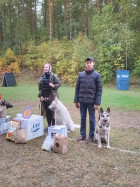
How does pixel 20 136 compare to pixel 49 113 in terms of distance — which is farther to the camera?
pixel 49 113

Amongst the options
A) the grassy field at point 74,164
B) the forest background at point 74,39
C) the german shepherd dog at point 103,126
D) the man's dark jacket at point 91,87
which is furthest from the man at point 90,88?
the forest background at point 74,39

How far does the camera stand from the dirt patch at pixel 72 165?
311cm

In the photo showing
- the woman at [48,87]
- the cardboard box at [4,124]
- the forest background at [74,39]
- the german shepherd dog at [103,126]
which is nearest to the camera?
the german shepherd dog at [103,126]

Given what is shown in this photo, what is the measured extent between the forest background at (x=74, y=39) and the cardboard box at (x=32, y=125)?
42.4 ft

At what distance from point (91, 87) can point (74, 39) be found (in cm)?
1891

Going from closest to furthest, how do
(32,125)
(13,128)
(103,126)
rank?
(103,126) → (13,128) → (32,125)

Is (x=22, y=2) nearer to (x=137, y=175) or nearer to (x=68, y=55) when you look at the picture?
(x=68, y=55)

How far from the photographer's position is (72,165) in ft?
12.0

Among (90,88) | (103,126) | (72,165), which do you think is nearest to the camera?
(72,165)

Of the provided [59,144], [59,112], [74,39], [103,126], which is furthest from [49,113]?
[74,39]

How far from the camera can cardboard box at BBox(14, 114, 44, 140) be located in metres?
4.84

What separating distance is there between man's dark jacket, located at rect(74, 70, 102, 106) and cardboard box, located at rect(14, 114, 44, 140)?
1234mm

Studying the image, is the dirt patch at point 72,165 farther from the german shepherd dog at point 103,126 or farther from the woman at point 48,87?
the woman at point 48,87

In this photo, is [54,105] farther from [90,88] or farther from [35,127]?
[90,88]
